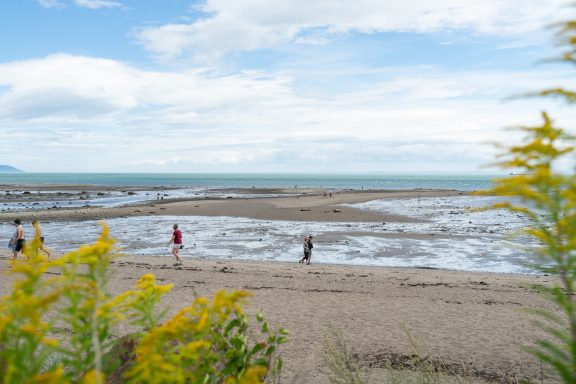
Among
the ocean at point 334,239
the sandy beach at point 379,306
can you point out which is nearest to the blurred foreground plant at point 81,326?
the sandy beach at point 379,306

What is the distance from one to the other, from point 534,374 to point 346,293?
7.16 metres

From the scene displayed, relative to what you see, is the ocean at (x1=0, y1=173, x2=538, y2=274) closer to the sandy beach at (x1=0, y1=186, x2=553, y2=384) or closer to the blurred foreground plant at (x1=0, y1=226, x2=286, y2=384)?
the sandy beach at (x1=0, y1=186, x2=553, y2=384)

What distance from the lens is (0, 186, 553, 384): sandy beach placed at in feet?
31.6

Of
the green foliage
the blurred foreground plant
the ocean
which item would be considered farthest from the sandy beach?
the blurred foreground plant

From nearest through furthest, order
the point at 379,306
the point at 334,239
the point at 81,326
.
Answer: the point at 81,326 → the point at 379,306 → the point at 334,239

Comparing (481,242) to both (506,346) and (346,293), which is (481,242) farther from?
(506,346)

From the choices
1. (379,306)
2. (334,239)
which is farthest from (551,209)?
(334,239)

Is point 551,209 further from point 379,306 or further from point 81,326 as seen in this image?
point 379,306

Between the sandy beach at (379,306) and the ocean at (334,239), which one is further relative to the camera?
the ocean at (334,239)

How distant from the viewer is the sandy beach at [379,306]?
31.6ft

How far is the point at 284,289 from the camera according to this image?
1616cm

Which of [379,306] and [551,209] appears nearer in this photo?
[551,209]

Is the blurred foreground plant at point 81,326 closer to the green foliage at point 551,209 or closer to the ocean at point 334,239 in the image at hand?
the green foliage at point 551,209

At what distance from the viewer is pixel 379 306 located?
1398 centimetres
